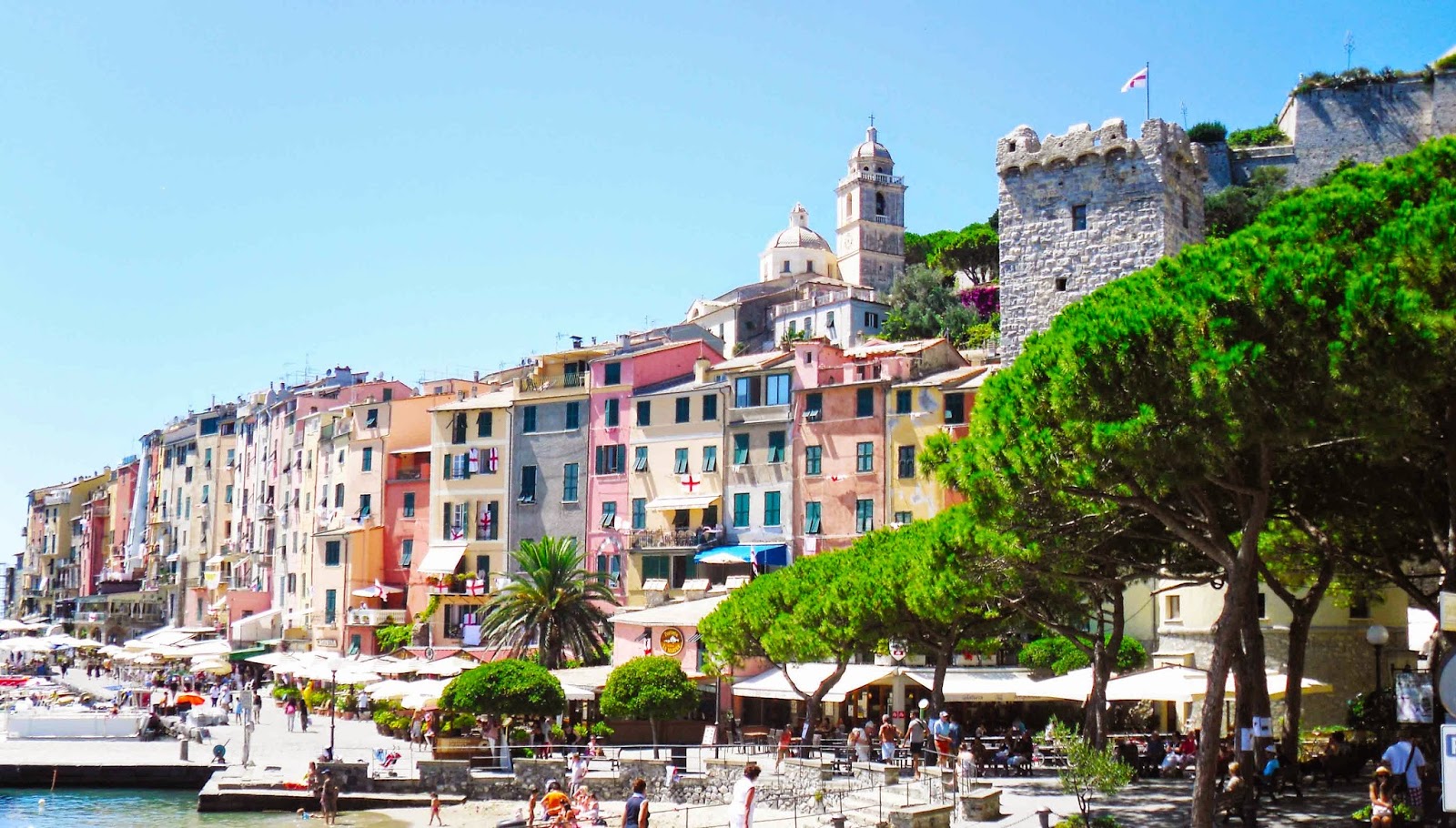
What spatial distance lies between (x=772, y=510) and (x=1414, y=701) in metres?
34.7

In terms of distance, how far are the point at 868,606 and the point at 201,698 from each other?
33959mm

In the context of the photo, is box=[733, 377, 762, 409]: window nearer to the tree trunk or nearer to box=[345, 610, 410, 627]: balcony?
box=[345, 610, 410, 627]: balcony

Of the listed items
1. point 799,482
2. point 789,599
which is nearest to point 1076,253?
point 799,482

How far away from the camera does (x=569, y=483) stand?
60.9 metres

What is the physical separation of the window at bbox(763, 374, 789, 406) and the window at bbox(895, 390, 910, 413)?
14.9 feet

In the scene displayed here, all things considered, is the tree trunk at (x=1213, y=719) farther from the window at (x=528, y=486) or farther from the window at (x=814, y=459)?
the window at (x=528, y=486)

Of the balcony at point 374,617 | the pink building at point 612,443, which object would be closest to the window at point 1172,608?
the pink building at point 612,443

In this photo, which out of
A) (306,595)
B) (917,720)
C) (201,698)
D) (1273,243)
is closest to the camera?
(1273,243)

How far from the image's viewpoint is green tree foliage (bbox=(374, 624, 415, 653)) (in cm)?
6340

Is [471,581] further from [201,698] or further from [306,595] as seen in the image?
[306,595]

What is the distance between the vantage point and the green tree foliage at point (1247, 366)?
17750 mm

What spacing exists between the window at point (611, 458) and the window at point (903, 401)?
40.0 feet

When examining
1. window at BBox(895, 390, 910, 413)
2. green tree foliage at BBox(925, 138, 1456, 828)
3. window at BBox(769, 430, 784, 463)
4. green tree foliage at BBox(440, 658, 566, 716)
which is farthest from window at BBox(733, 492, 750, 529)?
green tree foliage at BBox(925, 138, 1456, 828)

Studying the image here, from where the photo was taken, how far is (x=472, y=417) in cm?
6397
